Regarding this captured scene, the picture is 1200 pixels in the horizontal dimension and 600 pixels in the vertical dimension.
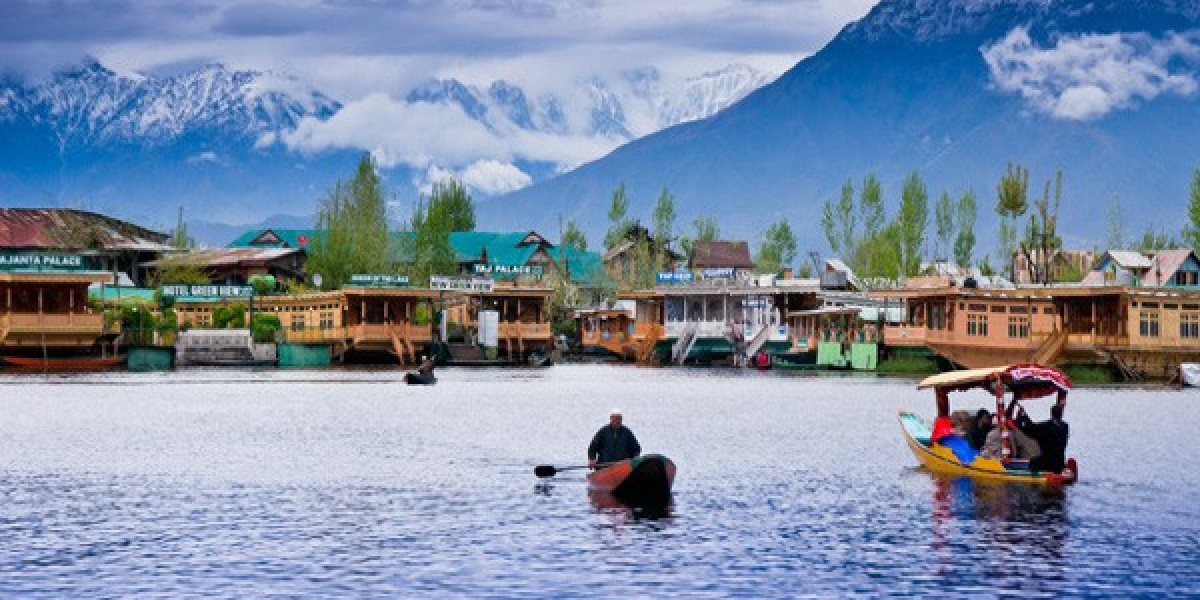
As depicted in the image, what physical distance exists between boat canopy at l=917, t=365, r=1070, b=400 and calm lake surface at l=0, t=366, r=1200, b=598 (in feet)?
7.89

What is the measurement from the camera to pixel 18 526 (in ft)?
116

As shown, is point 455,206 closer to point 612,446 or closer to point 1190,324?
point 1190,324

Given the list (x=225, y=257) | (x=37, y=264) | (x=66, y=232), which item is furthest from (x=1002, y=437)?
(x=225, y=257)

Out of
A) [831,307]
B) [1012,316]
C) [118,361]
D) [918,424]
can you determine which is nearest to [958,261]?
[831,307]

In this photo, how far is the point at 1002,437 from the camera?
42062 millimetres

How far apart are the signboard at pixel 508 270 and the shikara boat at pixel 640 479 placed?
118m

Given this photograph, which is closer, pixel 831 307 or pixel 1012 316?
pixel 1012 316

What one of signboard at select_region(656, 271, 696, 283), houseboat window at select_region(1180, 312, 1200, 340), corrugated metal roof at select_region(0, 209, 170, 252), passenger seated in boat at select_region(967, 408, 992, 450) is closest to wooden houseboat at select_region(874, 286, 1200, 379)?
houseboat window at select_region(1180, 312, 1200, 340)

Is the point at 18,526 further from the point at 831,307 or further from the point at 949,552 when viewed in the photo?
the point at 831,307

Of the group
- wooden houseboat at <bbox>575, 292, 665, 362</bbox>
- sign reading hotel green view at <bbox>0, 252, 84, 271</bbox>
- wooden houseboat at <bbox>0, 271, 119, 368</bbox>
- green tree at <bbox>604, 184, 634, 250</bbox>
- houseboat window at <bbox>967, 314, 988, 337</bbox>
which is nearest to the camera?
wooden houseboat at <bbox>0, 271, 119, 368</bbox>

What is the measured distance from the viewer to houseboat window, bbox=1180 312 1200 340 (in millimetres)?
92938

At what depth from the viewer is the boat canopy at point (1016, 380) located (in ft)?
137

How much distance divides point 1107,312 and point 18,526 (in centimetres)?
6978

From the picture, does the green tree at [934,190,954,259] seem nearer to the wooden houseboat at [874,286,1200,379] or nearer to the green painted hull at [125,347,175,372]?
the wooden houseboat at [874,286,1200,379]
